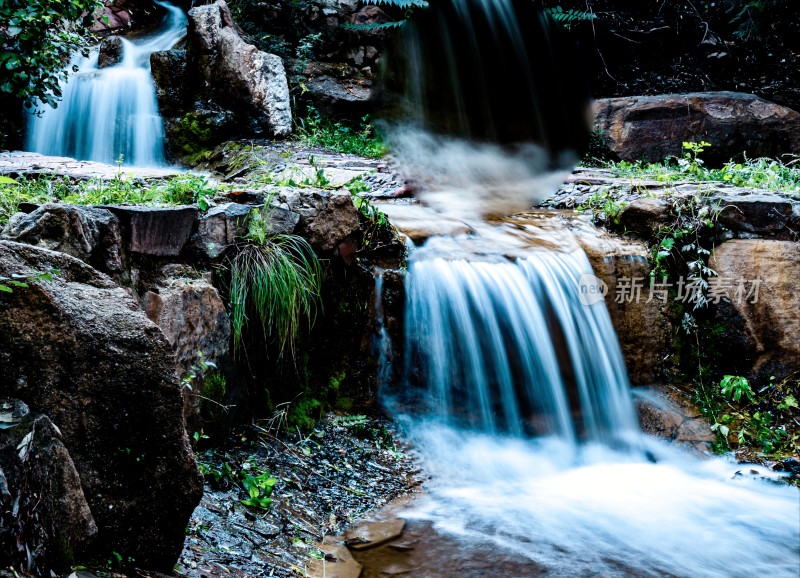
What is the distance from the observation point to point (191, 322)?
3.15 metres

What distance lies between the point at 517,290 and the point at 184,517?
3213mm

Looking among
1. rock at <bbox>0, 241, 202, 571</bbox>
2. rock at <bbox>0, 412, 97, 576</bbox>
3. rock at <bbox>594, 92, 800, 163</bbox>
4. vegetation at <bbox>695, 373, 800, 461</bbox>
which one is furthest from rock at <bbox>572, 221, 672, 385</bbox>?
rock at <bbox>594, 92, 800, 163</bbox>

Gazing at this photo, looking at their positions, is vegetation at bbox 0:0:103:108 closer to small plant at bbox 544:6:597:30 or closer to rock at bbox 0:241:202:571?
rock at bbox 0:241:202:571

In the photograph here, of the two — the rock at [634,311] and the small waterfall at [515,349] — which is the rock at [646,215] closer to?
the rock at [634,311]

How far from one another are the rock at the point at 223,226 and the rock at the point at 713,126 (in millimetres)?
7247

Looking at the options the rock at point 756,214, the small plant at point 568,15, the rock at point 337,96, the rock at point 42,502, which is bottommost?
the rock at point 42,502

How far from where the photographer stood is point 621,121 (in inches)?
370

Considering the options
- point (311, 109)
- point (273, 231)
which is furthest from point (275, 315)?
point (311, 109)

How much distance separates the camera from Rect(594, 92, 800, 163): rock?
9.01 metres

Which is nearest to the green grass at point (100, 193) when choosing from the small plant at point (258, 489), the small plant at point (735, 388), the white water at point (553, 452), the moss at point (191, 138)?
the small plant at point (258, 489)

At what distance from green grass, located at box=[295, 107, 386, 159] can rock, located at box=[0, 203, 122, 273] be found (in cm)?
608

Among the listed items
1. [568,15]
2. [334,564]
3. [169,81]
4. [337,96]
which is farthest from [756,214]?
[169,81]

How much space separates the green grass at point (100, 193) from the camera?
10.2ft

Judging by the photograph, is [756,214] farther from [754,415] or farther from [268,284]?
[268,284]
